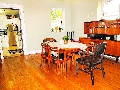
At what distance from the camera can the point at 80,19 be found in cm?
718

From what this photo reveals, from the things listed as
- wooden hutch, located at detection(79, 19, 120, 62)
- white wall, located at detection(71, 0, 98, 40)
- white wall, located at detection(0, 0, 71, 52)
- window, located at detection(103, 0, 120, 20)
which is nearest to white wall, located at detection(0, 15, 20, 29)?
white wall, located at detection(0, 0, 71, 52)

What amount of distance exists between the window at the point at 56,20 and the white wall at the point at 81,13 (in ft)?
2.15

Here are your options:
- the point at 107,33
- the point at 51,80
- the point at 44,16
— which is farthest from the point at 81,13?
the point at 51,80

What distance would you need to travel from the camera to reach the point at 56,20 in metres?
7.80

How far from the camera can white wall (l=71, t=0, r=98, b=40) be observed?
632 centimetres

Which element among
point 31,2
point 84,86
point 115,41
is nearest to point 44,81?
point 84,86

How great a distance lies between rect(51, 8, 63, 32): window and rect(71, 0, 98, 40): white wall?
25.8 inches

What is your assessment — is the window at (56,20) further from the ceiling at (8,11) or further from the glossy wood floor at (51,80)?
the glossy wood floor at (51,80)

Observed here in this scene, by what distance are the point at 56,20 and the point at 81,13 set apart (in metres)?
1.48

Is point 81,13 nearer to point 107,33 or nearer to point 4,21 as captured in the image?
point 107,33

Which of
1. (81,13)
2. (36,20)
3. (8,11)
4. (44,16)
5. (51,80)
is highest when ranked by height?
(8,11)

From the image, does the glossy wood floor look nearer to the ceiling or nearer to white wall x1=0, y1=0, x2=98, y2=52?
white wall x1=0, y1=0, x2=98, y2=52

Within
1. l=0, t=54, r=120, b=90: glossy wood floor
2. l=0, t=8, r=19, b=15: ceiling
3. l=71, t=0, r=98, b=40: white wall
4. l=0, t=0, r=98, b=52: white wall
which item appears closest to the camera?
l=0, t=54, r=120, b=90: glossy wood floor

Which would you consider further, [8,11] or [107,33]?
[8,11]
